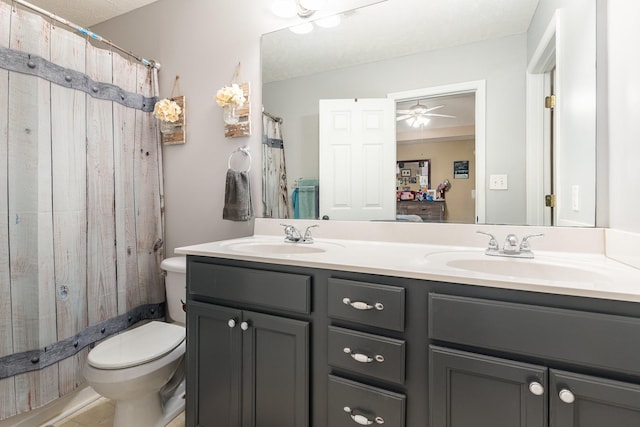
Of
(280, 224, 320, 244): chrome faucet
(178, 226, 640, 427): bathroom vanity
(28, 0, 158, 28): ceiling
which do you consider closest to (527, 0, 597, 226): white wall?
(178, 226, 640, 427): bathroom vanity

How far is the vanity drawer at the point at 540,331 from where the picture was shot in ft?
2.32

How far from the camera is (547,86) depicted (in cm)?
127

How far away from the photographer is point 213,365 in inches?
49.9

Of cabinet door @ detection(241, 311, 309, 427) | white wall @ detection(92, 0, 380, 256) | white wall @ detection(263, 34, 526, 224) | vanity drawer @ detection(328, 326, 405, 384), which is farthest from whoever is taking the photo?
white wall @ detection(92, 0, 380, 256)

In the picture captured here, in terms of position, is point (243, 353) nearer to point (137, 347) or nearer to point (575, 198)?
point (137, 347)

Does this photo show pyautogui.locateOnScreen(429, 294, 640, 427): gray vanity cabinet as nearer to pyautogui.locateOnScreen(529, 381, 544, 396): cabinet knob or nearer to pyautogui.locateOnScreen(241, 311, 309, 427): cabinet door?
pyautogui.locateOnScreen(529, 381, 544, 396): cabinet knob

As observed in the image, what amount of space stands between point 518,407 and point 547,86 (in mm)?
1198

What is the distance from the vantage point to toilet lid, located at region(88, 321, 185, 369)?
4.26 feet

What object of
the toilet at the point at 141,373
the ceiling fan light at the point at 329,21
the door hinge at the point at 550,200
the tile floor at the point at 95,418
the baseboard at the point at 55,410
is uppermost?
the ceiling fan light at the point at 329,21

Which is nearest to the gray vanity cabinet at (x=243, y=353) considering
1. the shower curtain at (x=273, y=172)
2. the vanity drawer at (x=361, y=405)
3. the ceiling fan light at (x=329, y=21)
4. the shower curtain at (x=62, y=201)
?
the vanity drawer at (x=361, y=405)

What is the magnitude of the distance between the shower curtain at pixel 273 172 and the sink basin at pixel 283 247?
0.85ft

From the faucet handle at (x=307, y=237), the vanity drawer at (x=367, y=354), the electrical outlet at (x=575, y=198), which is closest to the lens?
the vanity drawer at (x=367, y=354)

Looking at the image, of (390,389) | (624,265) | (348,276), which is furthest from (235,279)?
(624,265)

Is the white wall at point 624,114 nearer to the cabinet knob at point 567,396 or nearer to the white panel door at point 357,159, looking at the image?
the cabinet knob at point 567,396
